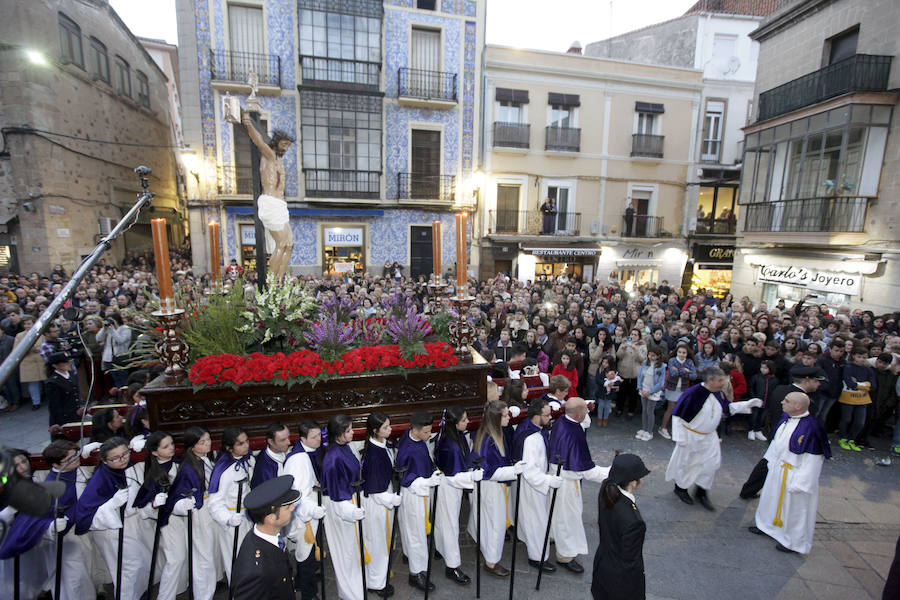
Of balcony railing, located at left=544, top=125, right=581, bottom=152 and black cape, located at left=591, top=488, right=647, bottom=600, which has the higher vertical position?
balcony railing, located at left=544, top=125, right=581, bottom=152

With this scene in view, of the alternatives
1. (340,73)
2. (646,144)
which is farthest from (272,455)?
(646,144)

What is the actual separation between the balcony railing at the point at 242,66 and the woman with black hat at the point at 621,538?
668 inches

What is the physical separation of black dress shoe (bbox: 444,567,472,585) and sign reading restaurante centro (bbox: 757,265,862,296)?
13.5m

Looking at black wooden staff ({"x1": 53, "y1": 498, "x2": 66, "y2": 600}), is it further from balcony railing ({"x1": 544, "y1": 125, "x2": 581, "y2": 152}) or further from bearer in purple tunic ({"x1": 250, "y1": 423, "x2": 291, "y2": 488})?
balcony railing ({"x1": 544, "y1": 125, "x2": 581, "y2": 152})

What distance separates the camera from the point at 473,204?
1814 cm

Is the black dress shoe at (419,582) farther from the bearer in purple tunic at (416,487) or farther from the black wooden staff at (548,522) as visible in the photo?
the black wooden staff at (548,522)

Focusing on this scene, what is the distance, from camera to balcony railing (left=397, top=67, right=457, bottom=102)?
55.7 ft

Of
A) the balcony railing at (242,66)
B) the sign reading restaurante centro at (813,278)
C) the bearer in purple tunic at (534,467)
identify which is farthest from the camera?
the balcony railing at (242,66)

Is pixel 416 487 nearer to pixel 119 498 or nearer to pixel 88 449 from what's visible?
pixel 119 498

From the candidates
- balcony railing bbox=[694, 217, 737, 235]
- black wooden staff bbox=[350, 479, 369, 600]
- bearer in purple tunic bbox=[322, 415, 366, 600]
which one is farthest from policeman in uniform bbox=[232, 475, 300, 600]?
balcony railing bbox=[694, 217, 737, 235]

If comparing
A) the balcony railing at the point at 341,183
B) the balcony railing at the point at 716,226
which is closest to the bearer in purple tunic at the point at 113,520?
the balcony railing at the point at 341,183

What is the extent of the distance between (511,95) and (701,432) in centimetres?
1570

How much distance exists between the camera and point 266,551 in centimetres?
269

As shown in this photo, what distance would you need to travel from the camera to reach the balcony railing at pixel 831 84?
37.8 ft
